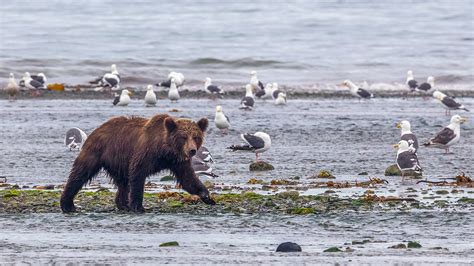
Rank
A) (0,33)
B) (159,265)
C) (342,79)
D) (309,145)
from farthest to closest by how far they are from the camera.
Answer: (0,33)
(342,79)
(309,145)
(159,265)

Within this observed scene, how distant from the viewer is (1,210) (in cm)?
1309

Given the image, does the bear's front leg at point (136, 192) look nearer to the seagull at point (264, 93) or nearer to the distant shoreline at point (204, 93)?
the distant shoreline at point (204, 93)

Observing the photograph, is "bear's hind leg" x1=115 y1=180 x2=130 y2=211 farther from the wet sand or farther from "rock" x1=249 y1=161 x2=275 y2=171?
"rock" x1=249 y1=161 x2=275 y2=171

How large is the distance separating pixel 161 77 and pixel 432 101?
9.51 m

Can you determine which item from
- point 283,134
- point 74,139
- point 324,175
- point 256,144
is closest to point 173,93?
point 283,134

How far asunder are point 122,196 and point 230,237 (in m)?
2.34

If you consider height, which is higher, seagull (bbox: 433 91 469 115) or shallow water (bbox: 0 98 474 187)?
seagull (bbox: 433 91 469 115)

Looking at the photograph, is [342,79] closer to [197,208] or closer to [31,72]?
[31,72]

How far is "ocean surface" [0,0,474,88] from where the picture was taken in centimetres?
3816

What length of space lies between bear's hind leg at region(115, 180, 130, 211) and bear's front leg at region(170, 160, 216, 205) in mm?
581

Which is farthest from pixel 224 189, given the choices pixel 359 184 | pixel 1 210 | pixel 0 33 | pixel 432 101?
pixel 0 33

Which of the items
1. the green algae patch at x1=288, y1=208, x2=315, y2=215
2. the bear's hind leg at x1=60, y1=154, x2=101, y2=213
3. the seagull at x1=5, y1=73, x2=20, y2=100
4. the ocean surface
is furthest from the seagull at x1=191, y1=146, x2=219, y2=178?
the ocean surface

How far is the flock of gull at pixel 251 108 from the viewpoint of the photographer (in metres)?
16.7

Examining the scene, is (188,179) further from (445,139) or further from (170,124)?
(445,139)
